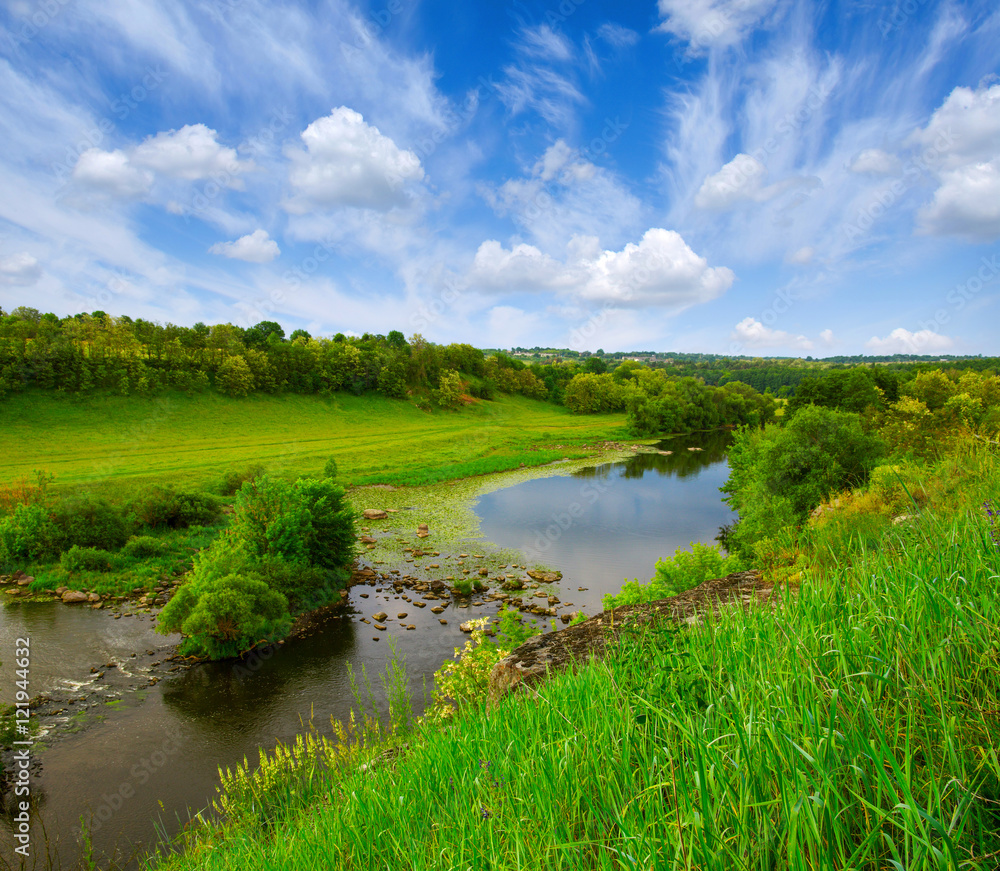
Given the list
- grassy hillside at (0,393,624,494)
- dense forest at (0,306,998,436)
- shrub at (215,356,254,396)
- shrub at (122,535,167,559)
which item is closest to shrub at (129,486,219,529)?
shrub at (122,535,167,559)

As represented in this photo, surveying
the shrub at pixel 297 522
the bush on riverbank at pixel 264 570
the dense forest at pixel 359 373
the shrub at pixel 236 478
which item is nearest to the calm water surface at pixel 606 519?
the shrub at pixel 297 522

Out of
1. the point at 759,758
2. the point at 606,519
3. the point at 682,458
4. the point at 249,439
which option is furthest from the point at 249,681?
the point at 682,458

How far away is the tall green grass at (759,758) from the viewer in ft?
4.87

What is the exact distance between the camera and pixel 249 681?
14461mm

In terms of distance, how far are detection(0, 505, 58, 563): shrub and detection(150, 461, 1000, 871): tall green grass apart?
84.6 feet

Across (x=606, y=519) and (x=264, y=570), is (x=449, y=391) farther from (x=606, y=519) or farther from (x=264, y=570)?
(x=264, y=570)

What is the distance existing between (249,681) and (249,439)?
4336cm

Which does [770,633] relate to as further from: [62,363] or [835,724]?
[62,363]

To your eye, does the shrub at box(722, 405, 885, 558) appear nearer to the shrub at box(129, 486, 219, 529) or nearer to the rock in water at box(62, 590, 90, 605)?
the rock in water at box(62, 590, 90, 605)

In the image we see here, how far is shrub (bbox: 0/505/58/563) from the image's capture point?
840 inches

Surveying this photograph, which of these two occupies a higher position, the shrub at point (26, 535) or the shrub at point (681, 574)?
the shrub at point (681, 574)

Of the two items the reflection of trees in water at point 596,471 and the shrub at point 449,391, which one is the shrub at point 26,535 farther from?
the shrub at point 449,391

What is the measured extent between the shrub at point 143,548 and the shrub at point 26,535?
114 inches

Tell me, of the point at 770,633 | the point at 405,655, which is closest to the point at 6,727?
the point at 405,655
